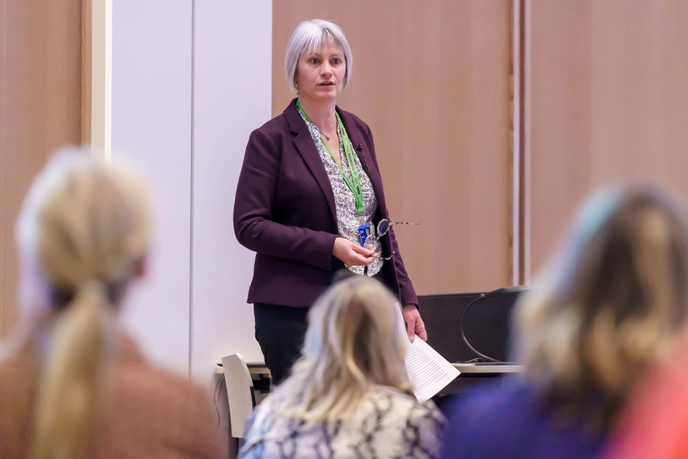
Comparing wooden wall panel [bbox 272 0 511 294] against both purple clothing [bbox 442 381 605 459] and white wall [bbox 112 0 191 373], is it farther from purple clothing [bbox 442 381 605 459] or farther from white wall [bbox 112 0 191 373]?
purple clothing [bbox 442 381 605 459]

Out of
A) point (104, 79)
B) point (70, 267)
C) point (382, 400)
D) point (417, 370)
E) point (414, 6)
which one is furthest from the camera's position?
point (414, 6)

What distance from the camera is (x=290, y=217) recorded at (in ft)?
8.18

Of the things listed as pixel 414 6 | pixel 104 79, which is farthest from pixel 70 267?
pixel 414 6

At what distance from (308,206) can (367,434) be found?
3.80ft

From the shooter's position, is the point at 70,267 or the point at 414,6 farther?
the point at 414,6

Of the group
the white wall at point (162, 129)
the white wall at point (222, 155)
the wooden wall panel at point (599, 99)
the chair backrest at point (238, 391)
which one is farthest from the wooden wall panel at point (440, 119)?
the chair backrest at point (238, 391)

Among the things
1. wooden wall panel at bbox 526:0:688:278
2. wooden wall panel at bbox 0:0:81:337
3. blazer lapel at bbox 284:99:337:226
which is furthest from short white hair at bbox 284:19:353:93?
wooden wall panel at bbox 526:0:688:278

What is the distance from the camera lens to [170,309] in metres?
3.53

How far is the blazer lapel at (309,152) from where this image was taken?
245 centimetres

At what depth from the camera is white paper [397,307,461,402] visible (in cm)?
227

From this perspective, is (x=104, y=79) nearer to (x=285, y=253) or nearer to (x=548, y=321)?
(x=285, y=253)

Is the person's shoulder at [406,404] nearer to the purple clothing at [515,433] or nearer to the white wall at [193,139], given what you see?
the purple clothing at [515,433]

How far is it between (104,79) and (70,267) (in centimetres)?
253

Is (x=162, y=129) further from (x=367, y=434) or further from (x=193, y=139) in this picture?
(x=367, y=434)
